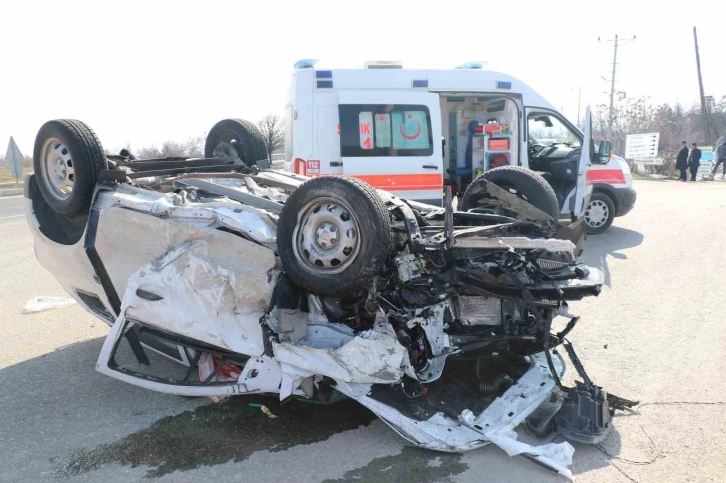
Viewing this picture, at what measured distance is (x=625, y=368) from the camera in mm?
4074

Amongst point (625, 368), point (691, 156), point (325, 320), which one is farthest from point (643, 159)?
point (325, 320)

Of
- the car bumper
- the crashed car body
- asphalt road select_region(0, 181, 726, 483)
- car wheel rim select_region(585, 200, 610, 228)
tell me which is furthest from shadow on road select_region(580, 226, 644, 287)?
the crashed car body

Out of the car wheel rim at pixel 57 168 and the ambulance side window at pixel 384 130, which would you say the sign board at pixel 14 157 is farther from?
the car wheel rim at pixel 57 168

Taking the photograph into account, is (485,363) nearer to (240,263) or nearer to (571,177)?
(240,263)

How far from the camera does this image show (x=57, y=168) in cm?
411

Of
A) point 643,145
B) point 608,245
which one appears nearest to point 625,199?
point 608,245

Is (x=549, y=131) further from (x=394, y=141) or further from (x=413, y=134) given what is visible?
(x=394, y=141)

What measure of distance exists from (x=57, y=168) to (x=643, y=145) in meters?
25.4

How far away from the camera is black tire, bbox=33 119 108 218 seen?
3.83 m

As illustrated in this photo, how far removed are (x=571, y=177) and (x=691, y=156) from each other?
14094 mm

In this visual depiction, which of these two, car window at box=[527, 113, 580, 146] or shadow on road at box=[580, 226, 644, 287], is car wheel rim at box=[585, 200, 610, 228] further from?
car window at box=[527, 113, 580, 146]

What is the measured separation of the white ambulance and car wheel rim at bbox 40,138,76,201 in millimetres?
3612

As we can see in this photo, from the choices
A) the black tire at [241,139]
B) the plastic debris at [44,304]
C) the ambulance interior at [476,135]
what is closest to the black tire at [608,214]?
the ambulance interior at [476,135]

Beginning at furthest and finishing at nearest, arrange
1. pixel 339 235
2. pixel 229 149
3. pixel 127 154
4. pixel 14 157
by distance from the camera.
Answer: pixel 14 157
pixel 229 149
pixel 127 154
pixel 339 235
